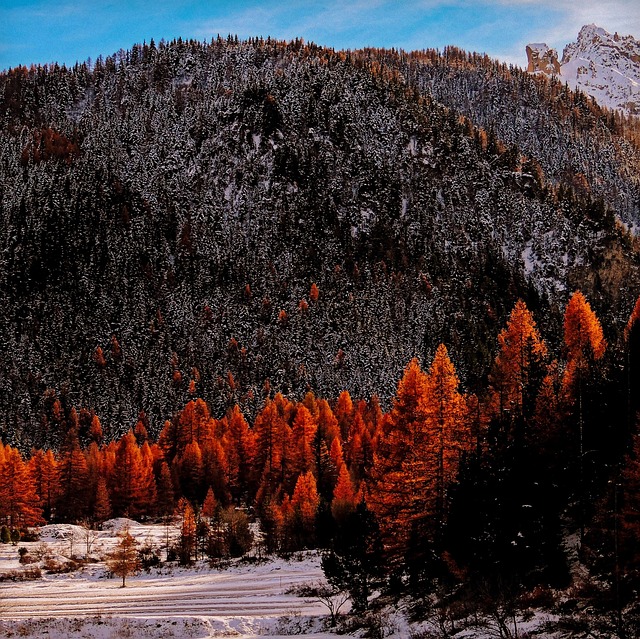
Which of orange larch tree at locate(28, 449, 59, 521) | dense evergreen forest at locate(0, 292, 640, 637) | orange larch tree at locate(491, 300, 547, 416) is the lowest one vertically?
orange larch tree at locate(28, 449, 59, 521)

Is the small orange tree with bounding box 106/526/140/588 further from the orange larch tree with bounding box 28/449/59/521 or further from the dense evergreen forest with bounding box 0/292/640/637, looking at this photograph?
the orange larch tree with bounding box 28/449/59/521

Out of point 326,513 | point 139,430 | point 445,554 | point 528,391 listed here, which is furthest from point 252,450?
point 445,554

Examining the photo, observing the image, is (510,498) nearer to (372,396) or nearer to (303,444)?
(303,444)

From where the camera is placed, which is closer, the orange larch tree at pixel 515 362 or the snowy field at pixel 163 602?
the snowy field at pixel 163 602

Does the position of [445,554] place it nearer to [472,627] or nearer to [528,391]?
[472,627]

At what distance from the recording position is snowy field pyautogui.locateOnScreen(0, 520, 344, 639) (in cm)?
3531

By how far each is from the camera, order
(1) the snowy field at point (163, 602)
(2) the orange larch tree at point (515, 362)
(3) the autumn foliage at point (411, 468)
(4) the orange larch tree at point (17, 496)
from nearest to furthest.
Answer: (3) the autumn foliage at point (411, 468) < (1) the snowy field at point (163, 602) < (2) the orange larch tree at point (515, 362) < (4) the orange larch tree at point (17, 496)

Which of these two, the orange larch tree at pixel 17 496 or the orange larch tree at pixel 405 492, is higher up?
the orange larch tree at pixel 405 492

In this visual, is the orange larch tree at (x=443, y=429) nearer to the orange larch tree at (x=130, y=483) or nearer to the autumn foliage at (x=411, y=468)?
the autumn foliage at (x=411, y=468)

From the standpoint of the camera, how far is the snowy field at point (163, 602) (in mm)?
35312

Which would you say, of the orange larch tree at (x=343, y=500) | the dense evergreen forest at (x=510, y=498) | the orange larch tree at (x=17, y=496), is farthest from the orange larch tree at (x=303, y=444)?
the orange larch tree at (x=17, y=496)

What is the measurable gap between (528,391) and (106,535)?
177 ft

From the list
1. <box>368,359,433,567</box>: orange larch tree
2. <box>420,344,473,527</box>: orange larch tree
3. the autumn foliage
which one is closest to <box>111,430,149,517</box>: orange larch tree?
the autumn foliage

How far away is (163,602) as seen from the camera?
1714 inches
